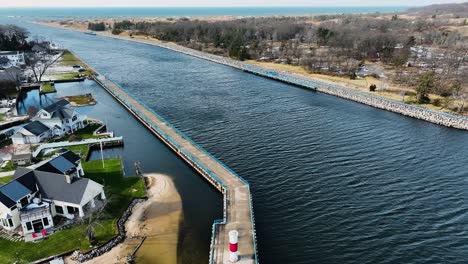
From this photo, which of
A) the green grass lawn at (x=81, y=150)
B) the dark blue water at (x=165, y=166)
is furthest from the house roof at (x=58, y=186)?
the green grass lawn at (x=81, y=150)

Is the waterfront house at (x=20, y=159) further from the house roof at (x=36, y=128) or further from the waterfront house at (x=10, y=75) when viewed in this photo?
the waterfront house at (x=10, y=75)

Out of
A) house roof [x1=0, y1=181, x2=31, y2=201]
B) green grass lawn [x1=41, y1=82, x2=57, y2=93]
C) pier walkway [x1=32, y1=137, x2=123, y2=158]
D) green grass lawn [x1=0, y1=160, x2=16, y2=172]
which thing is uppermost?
green grass lawn [x1=41, y1=82, x2=57, y2=93]

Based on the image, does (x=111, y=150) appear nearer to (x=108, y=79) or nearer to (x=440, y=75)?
(x=108, y=79)

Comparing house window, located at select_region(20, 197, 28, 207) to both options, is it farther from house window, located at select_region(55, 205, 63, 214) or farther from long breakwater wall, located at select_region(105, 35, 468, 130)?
long breakwater wall, located at select_region(105, 35, 468, 130)

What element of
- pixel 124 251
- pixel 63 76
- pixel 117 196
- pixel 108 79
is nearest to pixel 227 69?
pixel 108 79

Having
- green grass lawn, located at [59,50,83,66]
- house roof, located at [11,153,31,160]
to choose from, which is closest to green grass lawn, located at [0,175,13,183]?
house roof, located at [11,153,31,160]

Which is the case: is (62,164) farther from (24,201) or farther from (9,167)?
(9,167)
